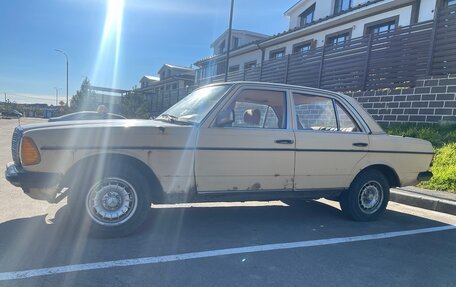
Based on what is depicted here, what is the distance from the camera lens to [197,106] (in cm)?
436

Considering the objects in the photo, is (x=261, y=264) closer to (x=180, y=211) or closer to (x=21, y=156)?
(x=180, y=211)

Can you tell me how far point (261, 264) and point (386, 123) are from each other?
8.04 m

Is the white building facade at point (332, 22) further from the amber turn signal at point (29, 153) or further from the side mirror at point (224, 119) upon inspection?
the amber turn signal at point (29, 153)

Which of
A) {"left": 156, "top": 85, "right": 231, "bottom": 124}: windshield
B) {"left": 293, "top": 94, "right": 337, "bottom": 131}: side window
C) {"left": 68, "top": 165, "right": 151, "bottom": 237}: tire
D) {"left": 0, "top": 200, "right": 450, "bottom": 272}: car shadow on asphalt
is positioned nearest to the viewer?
{"left": 0, "top": 200, "right": 450, "bottom": 272}: car shadow on asphalt

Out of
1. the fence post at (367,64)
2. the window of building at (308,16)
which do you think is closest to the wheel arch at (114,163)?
the fence post at (367,64)

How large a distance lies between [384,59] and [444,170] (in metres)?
4.57

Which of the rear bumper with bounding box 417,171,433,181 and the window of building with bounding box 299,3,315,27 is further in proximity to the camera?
the window of building with bounding box 299,3,315,27

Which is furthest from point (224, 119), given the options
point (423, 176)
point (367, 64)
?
point (367, 64)

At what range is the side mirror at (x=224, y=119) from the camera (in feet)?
13.1

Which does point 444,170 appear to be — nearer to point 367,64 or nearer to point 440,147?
point 440,147

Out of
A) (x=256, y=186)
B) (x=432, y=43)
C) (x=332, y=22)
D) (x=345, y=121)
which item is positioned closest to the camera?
(x=256, y=186)

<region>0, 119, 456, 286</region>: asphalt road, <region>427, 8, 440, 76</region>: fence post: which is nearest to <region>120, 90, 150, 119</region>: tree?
A: <region>427, 8, 440, 76</region>: fence post

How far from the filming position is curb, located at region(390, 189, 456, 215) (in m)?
5.64

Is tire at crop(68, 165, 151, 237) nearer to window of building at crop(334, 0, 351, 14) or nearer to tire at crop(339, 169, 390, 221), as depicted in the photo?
tire at crop(339, 169, 390, 221)
